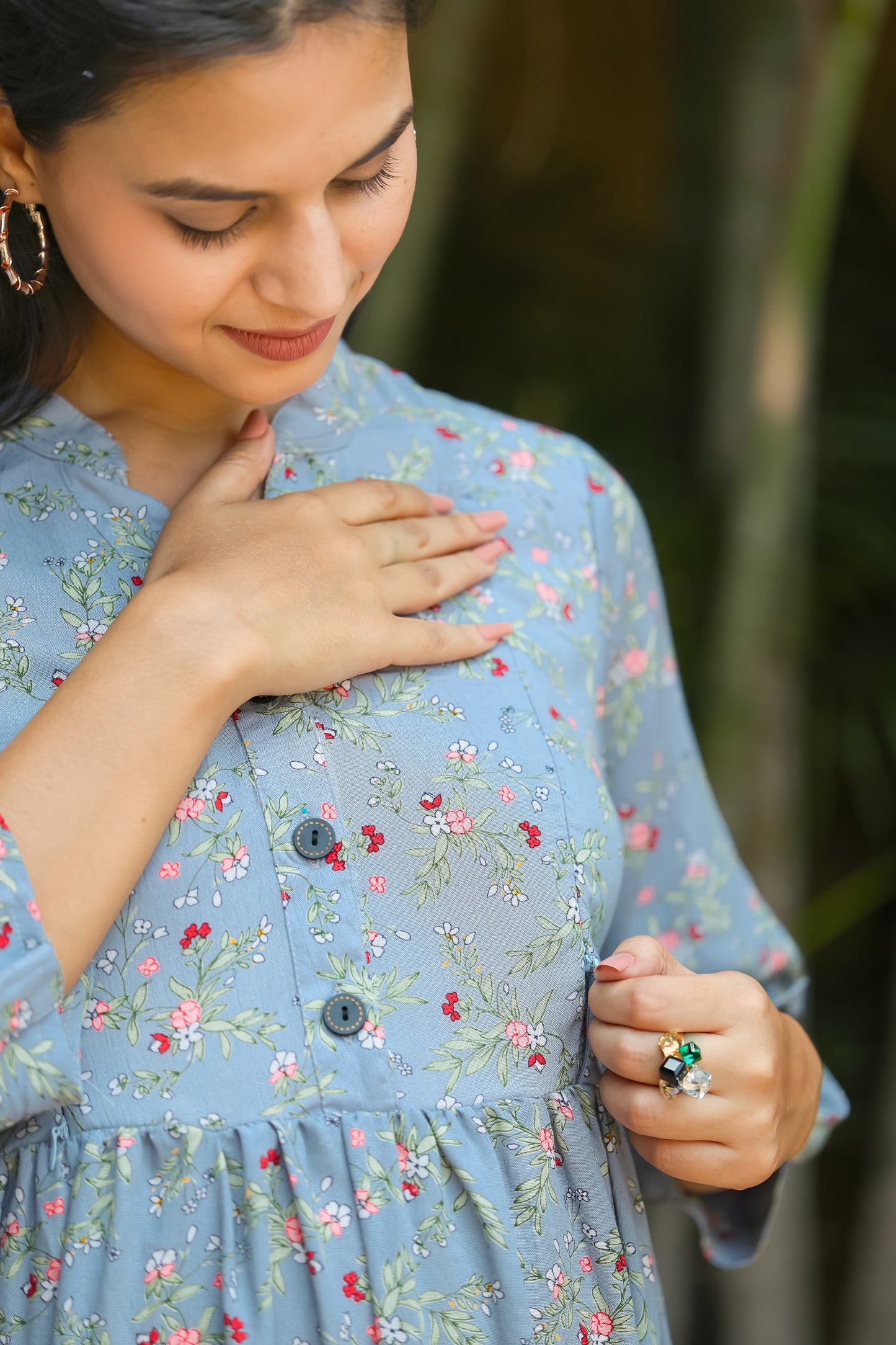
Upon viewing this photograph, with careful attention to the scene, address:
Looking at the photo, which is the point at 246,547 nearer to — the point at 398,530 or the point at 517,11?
the point at 398,530

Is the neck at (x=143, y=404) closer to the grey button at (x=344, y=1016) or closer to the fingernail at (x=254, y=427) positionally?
the fingernail at (x=254, y=427)

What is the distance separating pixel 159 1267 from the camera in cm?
80

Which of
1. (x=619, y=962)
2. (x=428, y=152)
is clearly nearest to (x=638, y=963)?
(x=619, y=962)

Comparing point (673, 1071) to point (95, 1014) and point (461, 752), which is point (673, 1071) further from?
point (95, 1014)

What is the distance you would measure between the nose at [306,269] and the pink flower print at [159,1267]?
0.62m

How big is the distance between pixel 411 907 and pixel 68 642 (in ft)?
1.03

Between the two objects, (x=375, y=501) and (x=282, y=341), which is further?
(x=375, y=501)

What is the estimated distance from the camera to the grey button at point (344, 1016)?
0.82 meters

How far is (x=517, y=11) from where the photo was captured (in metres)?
3.01

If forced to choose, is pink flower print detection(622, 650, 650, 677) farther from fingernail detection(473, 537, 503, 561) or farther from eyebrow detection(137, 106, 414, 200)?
eyebrow detection(137, 106, 414, 200)

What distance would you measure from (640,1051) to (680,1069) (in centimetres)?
3

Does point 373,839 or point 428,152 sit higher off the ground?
point 428,152

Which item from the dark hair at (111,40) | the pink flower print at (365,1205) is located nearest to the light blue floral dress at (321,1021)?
the pink flower print at (365,1205)

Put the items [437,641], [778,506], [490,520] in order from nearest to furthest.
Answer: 1. [437,641]
2. [490,520]
3. [778,506]
